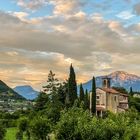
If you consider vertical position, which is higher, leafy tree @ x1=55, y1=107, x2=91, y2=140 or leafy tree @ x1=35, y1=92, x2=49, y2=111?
leafy tree @ x1=35, y1=92, x2=49, y2=111

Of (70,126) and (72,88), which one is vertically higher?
(72,88)

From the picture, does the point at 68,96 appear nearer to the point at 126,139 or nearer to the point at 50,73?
the point at 50,73

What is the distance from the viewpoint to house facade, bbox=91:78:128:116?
370 feet

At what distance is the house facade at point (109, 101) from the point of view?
112750mm

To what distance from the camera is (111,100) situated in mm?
115375

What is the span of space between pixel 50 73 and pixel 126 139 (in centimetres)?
6375

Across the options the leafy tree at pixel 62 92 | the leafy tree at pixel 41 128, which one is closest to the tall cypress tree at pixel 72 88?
the leafy tree at pixel 62 92

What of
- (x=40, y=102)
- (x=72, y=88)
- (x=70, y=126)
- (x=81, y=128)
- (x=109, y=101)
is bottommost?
(x=81, y=128)

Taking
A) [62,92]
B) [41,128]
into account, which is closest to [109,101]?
[62,92]

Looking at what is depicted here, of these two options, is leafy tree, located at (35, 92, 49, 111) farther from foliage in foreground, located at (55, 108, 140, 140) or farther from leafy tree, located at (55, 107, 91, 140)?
leafy tree, located at (55, 107, 91, 140)

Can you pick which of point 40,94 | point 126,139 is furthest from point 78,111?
point 40,94

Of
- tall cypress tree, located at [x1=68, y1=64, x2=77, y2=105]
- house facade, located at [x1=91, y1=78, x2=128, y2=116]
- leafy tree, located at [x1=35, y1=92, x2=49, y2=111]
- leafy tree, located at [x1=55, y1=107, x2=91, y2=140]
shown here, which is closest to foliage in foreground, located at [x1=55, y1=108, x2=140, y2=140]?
leafy tree, located at [x1=55, y1=107, x2=91, y2=140]

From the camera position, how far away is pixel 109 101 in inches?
4515

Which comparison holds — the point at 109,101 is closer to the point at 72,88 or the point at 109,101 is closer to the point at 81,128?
the point at 72,88
